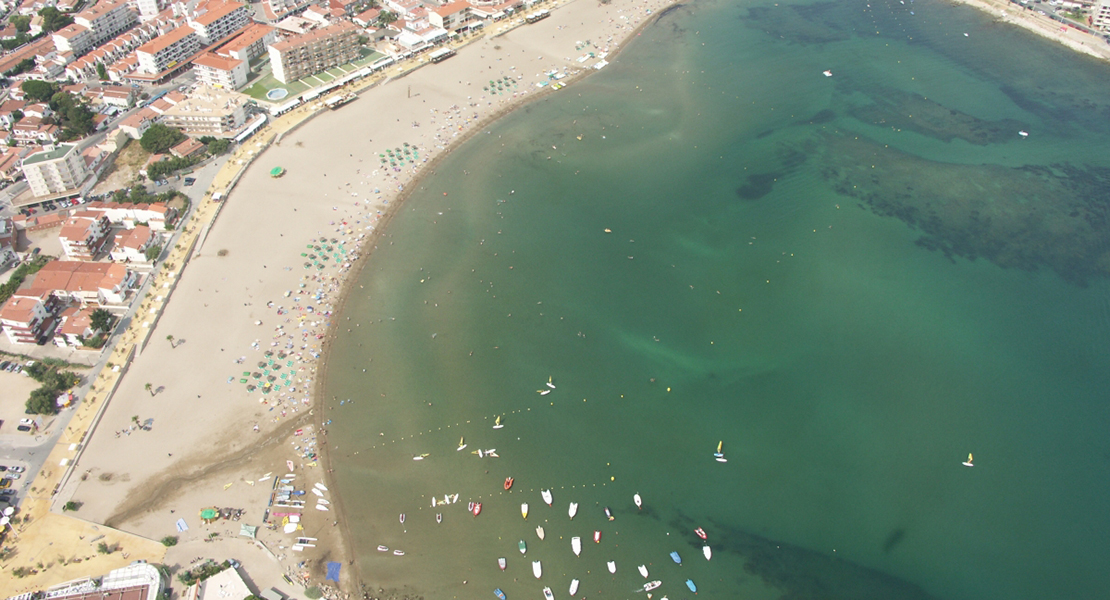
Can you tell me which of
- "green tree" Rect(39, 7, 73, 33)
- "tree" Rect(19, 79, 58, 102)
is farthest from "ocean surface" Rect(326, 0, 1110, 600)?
"green tree" Rect(39, 7, 73, 33)

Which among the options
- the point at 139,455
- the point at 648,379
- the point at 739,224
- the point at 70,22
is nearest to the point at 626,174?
the point at 739,224

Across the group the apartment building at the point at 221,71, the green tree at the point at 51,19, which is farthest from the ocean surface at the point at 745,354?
the green tree at the point at 51,19

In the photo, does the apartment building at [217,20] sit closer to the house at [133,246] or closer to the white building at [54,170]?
the white building at [54,170]

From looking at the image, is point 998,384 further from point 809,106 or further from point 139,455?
point 139,455

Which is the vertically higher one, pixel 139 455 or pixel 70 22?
pixel 70 22

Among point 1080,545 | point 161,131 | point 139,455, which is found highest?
point 161,131
